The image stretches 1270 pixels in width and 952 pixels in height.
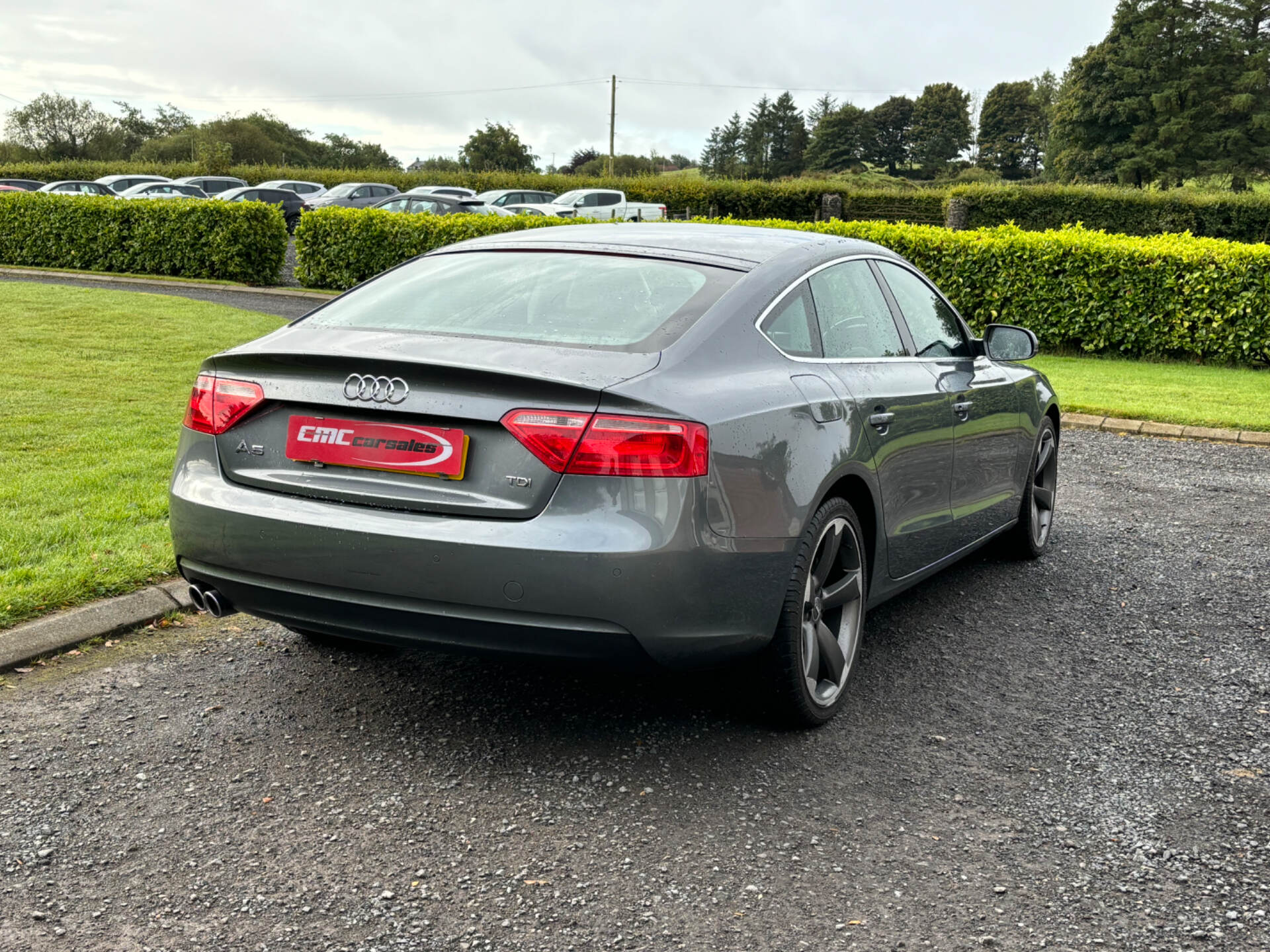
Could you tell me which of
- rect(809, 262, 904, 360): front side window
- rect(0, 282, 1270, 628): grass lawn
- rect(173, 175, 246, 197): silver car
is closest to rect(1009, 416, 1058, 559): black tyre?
rect(809, 262, 904, 360): front side window

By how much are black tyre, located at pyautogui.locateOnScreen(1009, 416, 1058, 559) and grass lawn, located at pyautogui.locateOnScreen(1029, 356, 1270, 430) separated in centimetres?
414

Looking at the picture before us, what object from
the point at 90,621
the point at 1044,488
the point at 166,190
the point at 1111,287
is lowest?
the point at 90,621

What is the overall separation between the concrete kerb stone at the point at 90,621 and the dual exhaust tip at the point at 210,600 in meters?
1.01

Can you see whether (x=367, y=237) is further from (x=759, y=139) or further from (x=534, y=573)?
(x=759, y=139)

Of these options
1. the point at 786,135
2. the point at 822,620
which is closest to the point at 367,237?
the point at 822,620

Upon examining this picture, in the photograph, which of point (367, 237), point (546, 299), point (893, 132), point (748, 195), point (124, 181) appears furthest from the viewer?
point (893, 132)

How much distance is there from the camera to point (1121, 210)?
40125 millimetres

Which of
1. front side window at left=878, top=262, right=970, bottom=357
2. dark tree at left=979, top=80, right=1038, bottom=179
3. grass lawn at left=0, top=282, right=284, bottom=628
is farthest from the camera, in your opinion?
dark tree at left=979, top=80, right=1038, bottom=179

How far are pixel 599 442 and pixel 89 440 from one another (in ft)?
18.5

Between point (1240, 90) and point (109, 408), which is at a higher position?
point (1240, 90)

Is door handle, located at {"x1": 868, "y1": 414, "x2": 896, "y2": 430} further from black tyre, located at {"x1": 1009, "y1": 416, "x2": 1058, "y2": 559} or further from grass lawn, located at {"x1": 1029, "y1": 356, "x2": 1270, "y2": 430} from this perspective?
grass lawn, located at {"x1": 1029, "y1": 356, "x2": 1270, "y2": 430}

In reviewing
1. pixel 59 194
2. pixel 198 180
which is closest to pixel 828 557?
pixel 59 194

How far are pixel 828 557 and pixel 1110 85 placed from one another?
8103 centimetres

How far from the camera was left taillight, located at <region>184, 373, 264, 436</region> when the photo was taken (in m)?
3.70
